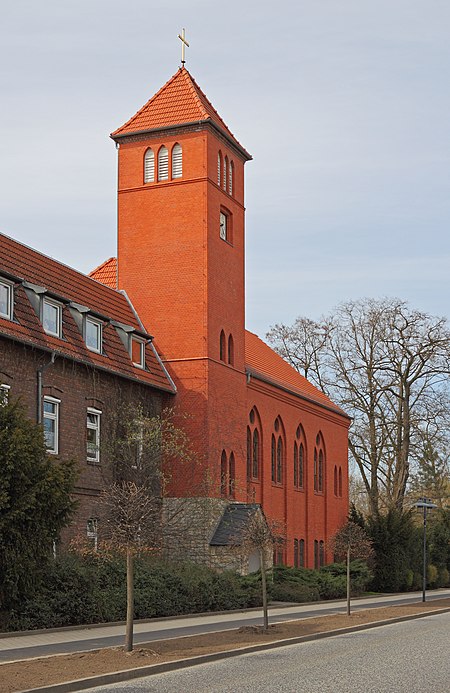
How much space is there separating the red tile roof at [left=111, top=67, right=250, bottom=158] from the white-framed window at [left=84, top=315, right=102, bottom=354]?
1034cm

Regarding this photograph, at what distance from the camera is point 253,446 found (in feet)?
139

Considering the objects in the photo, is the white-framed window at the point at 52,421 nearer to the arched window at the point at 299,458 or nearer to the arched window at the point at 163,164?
the arched window at the point at 163,164

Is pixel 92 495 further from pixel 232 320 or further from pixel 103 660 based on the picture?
pixel 103 660

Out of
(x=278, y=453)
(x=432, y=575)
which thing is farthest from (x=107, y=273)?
(x=432, y=575)

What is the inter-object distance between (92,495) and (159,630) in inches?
380

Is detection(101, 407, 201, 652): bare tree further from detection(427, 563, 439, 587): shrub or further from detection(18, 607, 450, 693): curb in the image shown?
detection(427, 563, 439, 587): shrub

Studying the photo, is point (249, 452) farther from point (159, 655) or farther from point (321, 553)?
point (159, 655)

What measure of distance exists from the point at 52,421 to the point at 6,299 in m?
4.08

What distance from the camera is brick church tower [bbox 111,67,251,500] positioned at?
36.9 metres

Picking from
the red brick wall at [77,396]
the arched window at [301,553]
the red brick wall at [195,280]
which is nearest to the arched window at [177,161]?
the red brick wall at [195,280]

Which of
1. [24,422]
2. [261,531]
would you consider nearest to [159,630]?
[261,531]

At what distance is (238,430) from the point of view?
38938mm

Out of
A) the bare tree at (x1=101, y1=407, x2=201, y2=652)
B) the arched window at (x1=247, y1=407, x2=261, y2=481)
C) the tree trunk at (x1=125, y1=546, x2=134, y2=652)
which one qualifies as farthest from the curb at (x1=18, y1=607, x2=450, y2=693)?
the arched window at (x1=247, y1=407, x2=261, y2=481)

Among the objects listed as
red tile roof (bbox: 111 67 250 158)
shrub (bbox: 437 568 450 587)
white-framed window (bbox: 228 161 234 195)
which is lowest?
shrub (bbox: 437 568 450 587)
